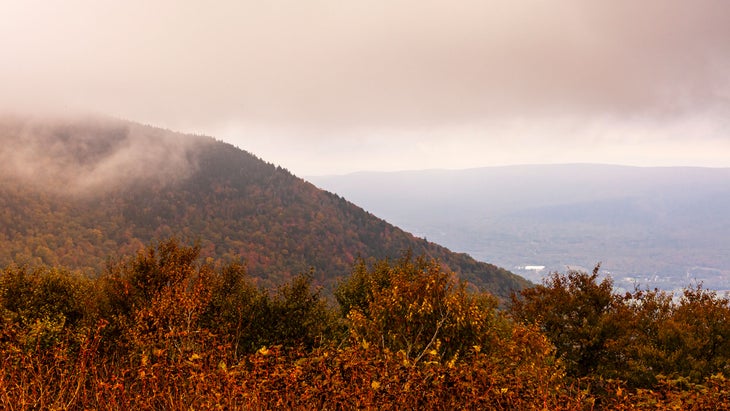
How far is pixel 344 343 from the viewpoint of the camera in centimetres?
2070

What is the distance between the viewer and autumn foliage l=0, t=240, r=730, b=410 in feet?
20.3

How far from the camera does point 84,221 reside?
193250 mm

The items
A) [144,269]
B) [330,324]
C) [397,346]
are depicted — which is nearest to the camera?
[397,346]

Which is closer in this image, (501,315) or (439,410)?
(439,410)

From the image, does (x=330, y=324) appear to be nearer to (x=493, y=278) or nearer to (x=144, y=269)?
(x=144, y=269)

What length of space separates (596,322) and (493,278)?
5935 inches

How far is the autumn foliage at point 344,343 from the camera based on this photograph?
619 cm

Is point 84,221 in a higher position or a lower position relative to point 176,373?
lower

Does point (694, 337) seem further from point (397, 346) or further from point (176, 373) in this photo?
point (176, 373)

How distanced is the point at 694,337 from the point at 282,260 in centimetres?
16186

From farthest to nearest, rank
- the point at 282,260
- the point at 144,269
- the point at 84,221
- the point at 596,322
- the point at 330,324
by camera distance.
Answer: the point at 84,221 < the point at 282,260 < the point at 596,322 < the point at 330,324 < the point at 144,269

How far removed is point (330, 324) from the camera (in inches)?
1081

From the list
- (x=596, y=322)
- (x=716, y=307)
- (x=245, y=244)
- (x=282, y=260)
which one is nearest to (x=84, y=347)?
(x=596, y=322)

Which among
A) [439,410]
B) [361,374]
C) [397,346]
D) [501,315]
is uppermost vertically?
[361,374]
